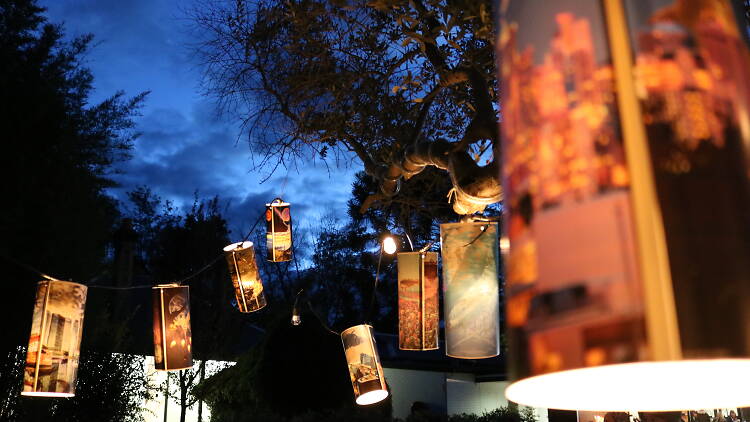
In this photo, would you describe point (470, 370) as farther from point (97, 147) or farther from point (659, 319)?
point (659, 319)

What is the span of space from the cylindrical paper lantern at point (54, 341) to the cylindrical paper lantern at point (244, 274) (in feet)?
4.24

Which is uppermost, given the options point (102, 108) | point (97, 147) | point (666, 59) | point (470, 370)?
point (102, 108)

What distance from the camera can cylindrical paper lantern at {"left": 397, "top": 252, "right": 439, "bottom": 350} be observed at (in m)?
4.10

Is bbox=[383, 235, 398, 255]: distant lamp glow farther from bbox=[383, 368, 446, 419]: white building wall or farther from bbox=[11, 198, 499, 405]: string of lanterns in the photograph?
bbox=[383, 368, 446, 419]: white building wall

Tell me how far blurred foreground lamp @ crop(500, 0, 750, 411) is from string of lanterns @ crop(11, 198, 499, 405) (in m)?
2.73

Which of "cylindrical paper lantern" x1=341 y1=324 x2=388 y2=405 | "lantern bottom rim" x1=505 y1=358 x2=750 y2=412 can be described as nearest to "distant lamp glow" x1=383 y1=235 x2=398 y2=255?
"cylindrical paper lantern" x1=341 y1=324 x2=388 y2=405

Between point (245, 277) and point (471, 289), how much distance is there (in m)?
2.56

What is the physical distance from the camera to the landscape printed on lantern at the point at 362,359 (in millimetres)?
4309

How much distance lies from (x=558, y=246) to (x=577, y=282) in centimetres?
4

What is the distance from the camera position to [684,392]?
0.84m

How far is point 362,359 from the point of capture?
439 centimetres

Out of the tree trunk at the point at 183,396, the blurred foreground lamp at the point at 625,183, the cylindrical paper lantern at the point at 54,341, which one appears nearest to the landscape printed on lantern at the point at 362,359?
the cylindrical paper lantern at the point at 54,341

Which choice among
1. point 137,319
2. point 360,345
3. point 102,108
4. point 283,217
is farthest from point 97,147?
point 360,345

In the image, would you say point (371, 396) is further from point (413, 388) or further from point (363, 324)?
point (413, 388)
